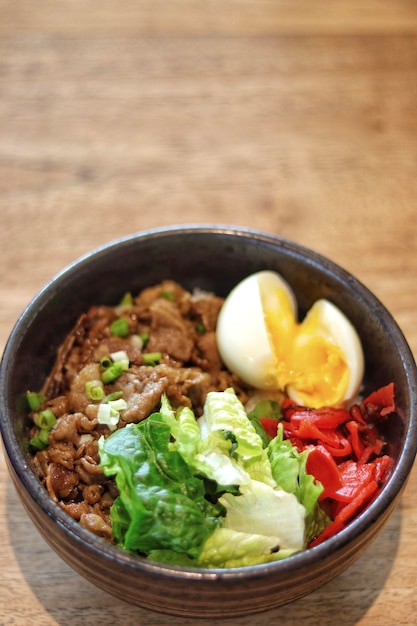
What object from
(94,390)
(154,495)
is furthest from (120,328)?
(154,495)

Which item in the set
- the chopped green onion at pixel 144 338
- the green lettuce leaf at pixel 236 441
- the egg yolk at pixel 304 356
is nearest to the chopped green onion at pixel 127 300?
the chopped green onion at pixel 144 338

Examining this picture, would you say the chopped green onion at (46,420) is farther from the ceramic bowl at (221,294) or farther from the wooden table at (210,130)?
the wooden table at (210,130)

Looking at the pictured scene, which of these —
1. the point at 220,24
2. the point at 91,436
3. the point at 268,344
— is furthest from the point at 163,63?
the point at 91,436

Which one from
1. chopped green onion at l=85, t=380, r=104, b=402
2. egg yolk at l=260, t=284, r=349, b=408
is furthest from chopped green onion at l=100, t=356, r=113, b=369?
egg yolk at l=260, t=284, r=349, b=408

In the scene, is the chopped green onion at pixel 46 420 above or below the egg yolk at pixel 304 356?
below

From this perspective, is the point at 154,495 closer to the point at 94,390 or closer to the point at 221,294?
the point at 94,390

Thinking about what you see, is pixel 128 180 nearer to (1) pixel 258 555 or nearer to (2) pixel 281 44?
(2) pixel 281 44
